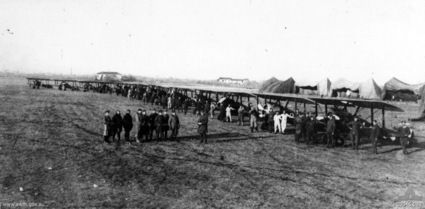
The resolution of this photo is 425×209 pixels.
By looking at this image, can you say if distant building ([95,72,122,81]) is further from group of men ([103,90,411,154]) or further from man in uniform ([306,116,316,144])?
man in uniform ([306,116,316,144])

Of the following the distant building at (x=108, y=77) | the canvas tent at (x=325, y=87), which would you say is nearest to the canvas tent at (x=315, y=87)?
the canvas tent at (x=325, y=87)

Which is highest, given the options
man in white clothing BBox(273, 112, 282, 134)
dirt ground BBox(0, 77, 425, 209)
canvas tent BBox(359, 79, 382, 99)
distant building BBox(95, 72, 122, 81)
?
distant building BBox(95, 72, 122, 81)

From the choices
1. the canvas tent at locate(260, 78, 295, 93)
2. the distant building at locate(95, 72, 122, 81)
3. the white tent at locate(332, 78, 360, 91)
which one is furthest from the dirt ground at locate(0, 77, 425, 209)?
the distant building at locate(95, 72, 122, 81)

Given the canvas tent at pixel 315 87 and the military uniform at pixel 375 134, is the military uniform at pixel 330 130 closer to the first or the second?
the military uniform at pixel 375 134

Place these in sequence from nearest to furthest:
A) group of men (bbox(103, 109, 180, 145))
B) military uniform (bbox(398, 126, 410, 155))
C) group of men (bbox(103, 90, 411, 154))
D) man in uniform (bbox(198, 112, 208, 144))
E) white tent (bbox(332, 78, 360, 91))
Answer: group of men (bbox(103, 109, 180, 145)) < group of men (bbox(103, 90, 411, 154)) < military uniform (bbox(398, 126, 410, 155)) < man in uniform (bbox(198, 112, 208, 144)) < white tent (bbox(332, 78, 360, 91))

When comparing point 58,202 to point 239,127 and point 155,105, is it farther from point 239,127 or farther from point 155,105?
point 155,105

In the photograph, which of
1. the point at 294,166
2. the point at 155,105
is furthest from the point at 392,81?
the point at 294,166
